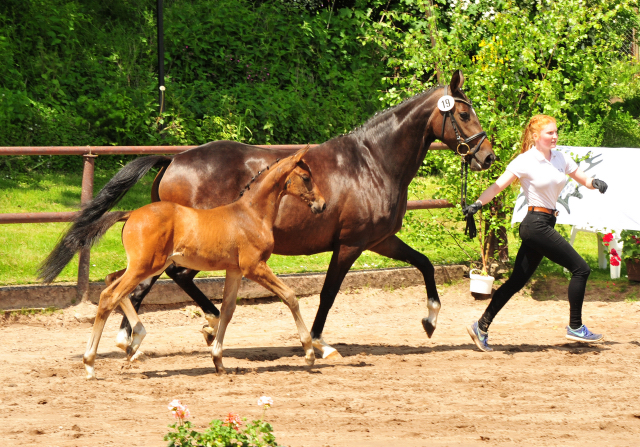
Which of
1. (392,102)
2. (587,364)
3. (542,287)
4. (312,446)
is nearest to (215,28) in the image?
(392,102)

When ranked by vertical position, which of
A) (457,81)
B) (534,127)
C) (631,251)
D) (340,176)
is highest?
(457,81)

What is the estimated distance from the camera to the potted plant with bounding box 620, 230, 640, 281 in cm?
875

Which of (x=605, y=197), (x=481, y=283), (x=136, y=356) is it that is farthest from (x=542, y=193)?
(x=136, y=356)

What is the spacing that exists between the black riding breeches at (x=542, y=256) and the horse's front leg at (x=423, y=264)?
17.4 inches

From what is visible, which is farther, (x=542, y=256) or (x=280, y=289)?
(x=542, y=256)

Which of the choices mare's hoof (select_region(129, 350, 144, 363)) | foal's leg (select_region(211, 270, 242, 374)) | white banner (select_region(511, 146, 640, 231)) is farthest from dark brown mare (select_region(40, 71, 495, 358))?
white banner (select_region(511, 146, 640, 231))

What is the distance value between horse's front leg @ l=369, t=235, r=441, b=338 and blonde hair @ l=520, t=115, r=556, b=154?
1.33 metres

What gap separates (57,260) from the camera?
5.74 meters

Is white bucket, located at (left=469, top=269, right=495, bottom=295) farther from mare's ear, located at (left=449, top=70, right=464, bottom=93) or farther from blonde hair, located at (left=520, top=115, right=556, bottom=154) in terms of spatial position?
mare's ear, located at (left=449, top=70, right=464, bottom=93)

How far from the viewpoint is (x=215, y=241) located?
5.48 m

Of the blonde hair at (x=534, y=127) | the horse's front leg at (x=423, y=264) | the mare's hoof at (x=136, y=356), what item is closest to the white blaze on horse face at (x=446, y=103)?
the blonde hair at (x=534, y=127)

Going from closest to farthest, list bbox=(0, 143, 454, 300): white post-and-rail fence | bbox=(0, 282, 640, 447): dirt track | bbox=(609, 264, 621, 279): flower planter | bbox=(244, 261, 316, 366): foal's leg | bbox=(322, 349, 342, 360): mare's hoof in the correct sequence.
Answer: bbox=(0, 282, 640, 447): dirt track, bbox=(244, 261, 316, 366): foal's leg, bbox=(322, 349, 342, 360): mare's hoof, bbox=(0, 143, 454, 300): white post-and-rail fence, bbox=(609, 264, 621, 279): flower planter

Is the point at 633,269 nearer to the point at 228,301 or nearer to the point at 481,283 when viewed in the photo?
the point at 481,283

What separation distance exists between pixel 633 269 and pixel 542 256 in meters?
3.06
